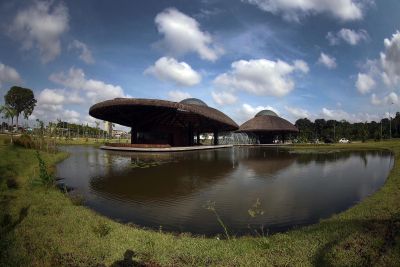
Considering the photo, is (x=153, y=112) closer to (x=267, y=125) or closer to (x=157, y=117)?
(x=157, y=117)

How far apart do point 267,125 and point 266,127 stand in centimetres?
95

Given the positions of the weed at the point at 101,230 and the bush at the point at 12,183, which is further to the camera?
the bush at the point at 12,183

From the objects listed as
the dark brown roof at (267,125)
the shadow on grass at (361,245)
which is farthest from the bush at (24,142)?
the dark brown roof at (267,125)

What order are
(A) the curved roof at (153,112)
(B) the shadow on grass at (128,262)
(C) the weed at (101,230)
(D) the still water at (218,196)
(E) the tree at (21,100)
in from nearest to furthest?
(B) the shadow on grass at (128,262), (C) the weed at (101,230), (D) the still water at (218,196), (A) the curved roof at (153,112), (E) the tree at (21,100)

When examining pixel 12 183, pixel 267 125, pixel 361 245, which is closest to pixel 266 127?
pixel 267 125

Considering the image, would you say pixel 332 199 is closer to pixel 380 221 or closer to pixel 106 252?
pixel 380 221

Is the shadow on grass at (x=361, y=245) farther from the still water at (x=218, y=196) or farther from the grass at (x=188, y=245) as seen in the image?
the still water at (x=218, y=196)

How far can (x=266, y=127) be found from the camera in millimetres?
82250

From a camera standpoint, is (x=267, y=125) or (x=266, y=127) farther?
(x=267, y=125)

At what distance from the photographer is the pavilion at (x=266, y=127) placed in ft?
271

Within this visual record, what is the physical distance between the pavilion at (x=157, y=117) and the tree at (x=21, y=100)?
63.2m

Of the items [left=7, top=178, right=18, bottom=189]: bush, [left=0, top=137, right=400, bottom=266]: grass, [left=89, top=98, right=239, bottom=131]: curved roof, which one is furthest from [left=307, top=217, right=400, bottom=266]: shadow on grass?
[left=89, top=98, right=239, bottom=131]: curved roof

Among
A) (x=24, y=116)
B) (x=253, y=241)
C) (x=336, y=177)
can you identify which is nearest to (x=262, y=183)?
(x=336, y=177)

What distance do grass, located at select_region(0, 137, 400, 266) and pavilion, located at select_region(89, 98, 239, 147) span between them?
31.7 meters
